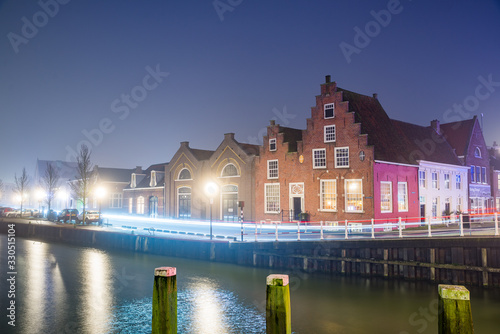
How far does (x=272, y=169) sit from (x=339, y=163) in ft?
25.8

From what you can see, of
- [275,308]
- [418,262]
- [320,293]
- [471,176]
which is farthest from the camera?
[471,176]

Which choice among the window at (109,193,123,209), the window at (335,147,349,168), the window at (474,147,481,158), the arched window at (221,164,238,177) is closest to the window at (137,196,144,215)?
the window at (109,193,123,209)

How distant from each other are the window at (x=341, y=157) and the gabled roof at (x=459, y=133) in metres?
18.0

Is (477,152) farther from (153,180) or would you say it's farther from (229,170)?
(153,180)

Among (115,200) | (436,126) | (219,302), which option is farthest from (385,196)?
(115,200)

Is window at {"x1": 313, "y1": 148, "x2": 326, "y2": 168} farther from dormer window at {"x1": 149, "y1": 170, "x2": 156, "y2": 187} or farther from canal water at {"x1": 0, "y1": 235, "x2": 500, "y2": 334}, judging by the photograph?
dormer window at {"x1": 149, "y1": 170, "x2": 156, "y2": 187}

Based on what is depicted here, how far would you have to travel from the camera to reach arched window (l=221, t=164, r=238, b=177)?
45.4 meters

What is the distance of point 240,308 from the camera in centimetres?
1728

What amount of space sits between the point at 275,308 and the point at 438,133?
45.1 metres

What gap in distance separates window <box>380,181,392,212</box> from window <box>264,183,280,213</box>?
33.1 feet

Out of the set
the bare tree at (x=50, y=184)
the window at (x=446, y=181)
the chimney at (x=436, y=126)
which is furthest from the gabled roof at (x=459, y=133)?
the bare tree at (x=50, y=184)

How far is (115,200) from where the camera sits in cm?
7406

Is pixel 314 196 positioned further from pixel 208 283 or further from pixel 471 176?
pixel 471 176

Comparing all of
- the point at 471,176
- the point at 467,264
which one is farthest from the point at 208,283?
the point at 471,176
